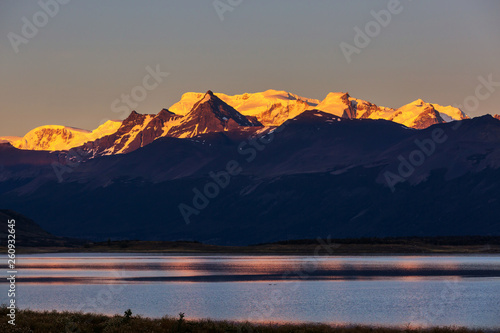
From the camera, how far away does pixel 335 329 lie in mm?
63656

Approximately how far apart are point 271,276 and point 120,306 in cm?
5680

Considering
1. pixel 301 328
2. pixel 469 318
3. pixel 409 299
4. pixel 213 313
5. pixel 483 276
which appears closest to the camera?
pixel 301 328

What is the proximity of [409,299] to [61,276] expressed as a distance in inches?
2570

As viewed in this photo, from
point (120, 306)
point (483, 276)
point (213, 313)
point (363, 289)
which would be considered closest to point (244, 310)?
point (213, 313)

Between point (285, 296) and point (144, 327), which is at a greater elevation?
point (144, 327)

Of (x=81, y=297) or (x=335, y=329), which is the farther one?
(x=81, y=297)

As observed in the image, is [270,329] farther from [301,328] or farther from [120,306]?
[120,306]

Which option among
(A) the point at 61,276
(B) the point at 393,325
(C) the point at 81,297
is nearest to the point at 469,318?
(B) the point at 393,325

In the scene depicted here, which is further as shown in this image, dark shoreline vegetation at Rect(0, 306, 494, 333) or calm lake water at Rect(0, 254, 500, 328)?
calm lake water at Rect(0, 254, 500, 328)

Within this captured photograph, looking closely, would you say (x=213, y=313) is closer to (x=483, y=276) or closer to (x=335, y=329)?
(x=335, y=329)

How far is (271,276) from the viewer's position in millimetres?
139625

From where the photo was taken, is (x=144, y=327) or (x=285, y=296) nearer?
(x=144, y=327)

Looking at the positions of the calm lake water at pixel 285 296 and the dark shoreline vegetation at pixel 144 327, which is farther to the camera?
the calm lake water at pixel 285 296

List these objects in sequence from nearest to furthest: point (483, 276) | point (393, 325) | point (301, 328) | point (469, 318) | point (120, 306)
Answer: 1. point (301, 328)
2. point (393, 325)
3. point (469, 318)
4. point (120, 306)
5. point (483, 276)
